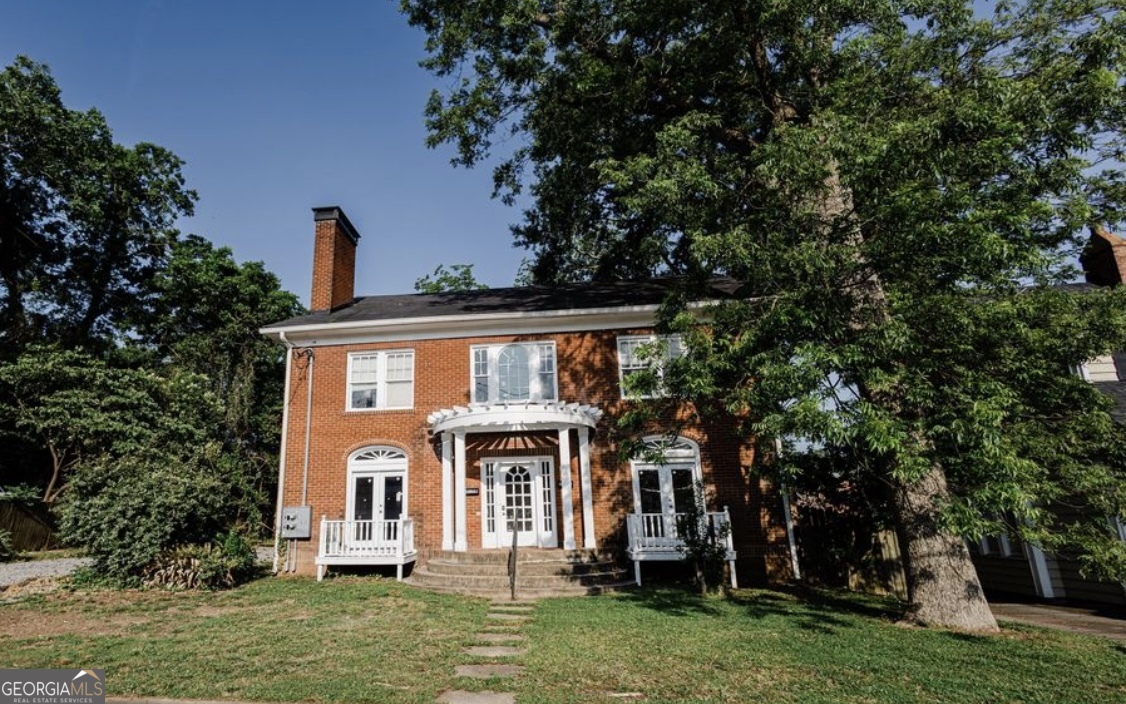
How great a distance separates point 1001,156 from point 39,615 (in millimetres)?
14951

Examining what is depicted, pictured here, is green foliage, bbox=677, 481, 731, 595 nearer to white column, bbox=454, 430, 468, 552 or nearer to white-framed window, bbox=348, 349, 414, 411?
white column, bbox=454, 430, 468, 552

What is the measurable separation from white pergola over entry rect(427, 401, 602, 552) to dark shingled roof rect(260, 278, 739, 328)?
8.71 ft

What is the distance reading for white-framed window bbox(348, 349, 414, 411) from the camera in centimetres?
1380

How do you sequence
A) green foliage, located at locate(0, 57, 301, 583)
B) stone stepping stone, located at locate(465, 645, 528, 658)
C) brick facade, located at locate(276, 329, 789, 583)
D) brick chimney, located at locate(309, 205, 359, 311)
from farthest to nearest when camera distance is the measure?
green foliage, located at locate(0, 57, 301, 583) < brick chimney, located at locate(309, 205, 359, 311) < brick facade, located at locate(276, 329, 789, 583) < stone stepping stone, located at locate(465, 645, 528, 658)

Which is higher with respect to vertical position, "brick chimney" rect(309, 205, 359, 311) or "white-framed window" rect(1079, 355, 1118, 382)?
"brick chimney" rect(309, 205, 359, 311)

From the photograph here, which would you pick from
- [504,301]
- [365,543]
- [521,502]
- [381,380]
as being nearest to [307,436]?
[381,380]

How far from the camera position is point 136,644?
671 cm

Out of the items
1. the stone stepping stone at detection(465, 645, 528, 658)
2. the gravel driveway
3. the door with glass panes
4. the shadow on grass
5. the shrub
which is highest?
the door with glass panes

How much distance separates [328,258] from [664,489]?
36.4ft

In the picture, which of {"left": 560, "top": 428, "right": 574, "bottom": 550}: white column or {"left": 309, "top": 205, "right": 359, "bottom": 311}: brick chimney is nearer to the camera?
{"left": 560, "top": 428, "right": 574, "bottom": 550}: white column

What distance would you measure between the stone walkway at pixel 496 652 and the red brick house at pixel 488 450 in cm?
316

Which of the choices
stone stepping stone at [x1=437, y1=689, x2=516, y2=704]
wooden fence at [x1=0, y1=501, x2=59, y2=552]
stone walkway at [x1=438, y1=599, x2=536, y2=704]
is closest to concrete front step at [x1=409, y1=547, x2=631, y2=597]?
stone walkway at [x1=438, y1=599, x2=536, y2=704]

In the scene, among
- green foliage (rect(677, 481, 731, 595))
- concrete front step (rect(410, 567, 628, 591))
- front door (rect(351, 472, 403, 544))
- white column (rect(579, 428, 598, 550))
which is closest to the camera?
green foliage (rect(677, 481, 731, 595))

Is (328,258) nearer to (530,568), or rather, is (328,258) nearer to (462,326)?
(462,326)
